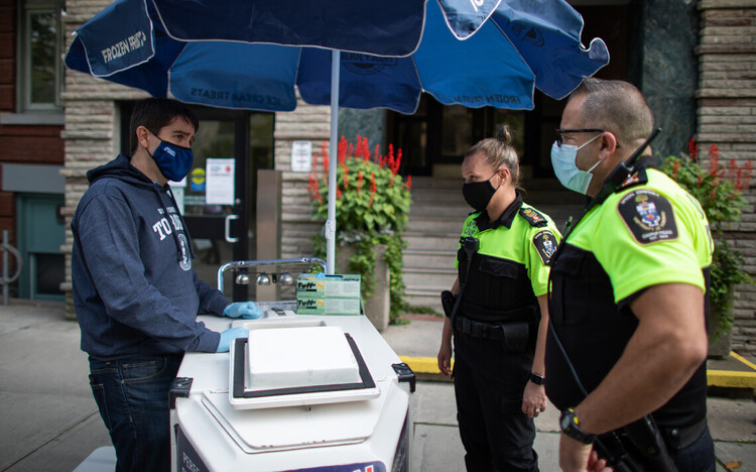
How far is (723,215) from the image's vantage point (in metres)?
4.79

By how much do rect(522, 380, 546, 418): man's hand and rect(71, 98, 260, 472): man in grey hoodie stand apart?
1.26 m

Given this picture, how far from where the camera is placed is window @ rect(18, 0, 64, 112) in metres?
7.25

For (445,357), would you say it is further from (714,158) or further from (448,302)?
(714,158)

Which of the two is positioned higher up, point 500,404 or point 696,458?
point 696,458

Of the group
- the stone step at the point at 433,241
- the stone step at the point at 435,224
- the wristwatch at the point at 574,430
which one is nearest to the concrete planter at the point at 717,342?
the stone step at the point at 433,241

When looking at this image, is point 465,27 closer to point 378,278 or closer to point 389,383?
point 389,383

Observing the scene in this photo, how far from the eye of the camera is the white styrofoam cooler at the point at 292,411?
4.76 ft

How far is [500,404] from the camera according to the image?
232 cm

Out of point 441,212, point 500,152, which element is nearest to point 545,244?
point 500,152

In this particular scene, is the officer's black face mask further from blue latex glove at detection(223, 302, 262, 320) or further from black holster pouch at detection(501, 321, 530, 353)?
blue latex glove at detection(223, 302, 262, 320)

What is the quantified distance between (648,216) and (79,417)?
4.27 m

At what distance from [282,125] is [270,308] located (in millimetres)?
3812

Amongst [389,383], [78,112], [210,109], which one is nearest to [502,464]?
[389,383]

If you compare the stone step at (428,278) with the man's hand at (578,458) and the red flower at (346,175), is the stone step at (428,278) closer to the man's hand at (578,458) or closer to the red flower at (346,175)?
the red flower at (346,175)
